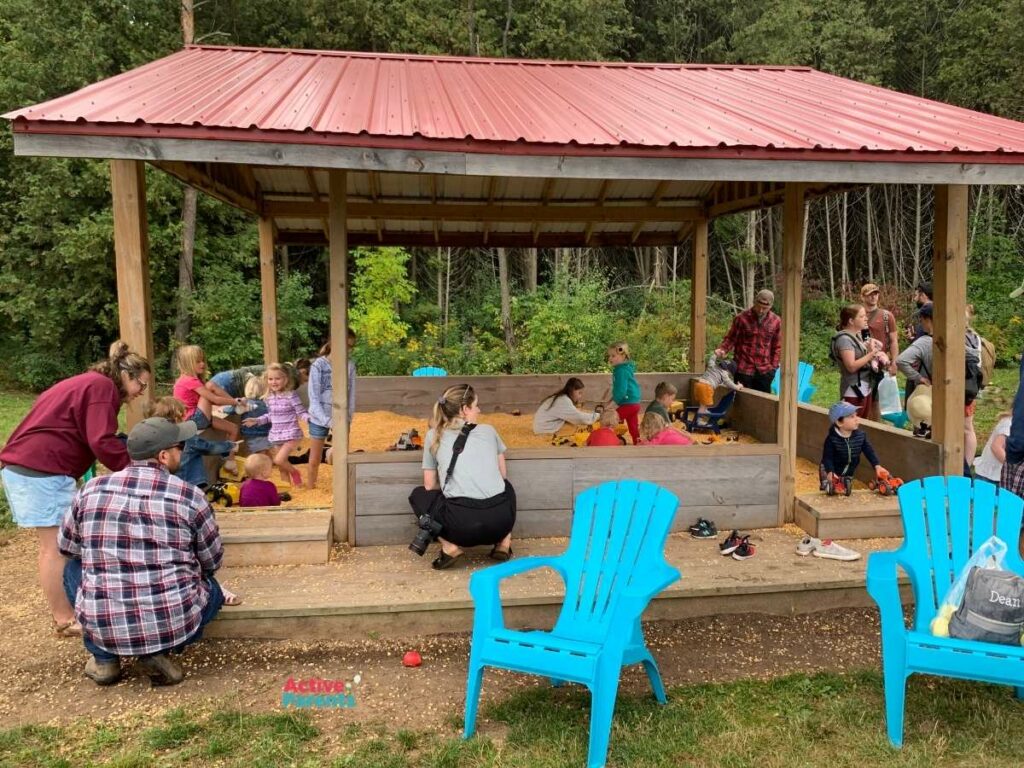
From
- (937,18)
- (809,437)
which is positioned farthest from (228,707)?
(937,18)

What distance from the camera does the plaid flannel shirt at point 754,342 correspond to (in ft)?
26.6

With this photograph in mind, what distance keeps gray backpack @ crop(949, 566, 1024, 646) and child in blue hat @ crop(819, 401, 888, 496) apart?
7.33 ft

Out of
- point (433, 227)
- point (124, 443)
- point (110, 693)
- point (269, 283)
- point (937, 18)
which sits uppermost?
point (937, 18)

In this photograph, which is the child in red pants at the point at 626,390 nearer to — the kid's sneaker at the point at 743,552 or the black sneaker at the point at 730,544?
the black sneaker at the point at 730,544

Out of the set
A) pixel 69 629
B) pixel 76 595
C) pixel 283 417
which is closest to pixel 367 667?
pixel 76 595

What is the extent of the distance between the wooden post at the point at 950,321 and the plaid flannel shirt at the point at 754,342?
9.33ft

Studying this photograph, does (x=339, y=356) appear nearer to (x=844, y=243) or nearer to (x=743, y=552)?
(x=743, y=552)

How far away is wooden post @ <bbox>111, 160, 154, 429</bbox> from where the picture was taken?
4.36m

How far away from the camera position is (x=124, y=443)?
384 cm

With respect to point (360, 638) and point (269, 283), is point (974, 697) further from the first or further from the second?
point (269, 283)

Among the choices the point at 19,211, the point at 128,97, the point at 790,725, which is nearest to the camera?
the point at 790,725

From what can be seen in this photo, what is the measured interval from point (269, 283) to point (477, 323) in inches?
446

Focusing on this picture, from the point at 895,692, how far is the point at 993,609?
0.51 meters

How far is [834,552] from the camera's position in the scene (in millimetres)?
4727
